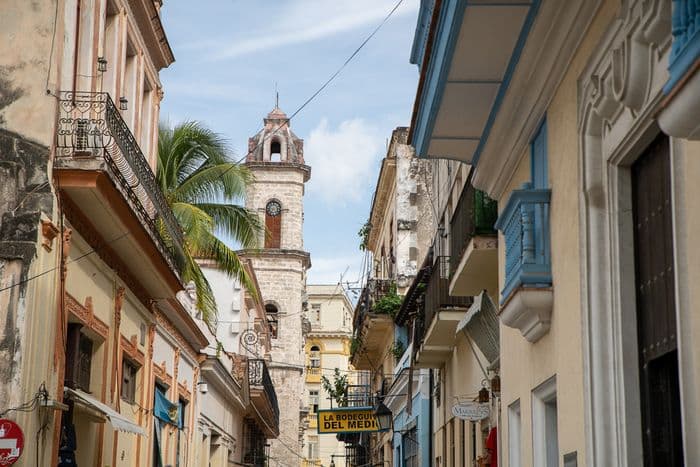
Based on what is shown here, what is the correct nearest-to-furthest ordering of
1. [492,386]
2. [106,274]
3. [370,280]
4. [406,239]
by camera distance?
[492,386] < [106,274] < [406,239] < [370,280]

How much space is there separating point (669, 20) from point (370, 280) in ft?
88.6

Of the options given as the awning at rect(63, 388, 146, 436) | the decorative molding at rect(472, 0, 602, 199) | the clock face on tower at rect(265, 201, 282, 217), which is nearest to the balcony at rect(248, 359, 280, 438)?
the clock face on tower at rect(265, 201, 282, 217)

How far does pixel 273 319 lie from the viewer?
199 feet

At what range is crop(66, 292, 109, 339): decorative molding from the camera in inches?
543

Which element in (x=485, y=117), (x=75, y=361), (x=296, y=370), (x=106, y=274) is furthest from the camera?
(x=296, y=370)

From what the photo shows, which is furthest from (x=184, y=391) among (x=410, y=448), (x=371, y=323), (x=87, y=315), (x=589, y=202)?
(x=589, y=202)

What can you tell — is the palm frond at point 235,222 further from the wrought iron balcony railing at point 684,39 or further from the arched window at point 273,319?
the arched window at point 273,319

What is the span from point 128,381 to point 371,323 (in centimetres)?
1372

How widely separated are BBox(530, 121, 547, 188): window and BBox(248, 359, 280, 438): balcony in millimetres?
29720

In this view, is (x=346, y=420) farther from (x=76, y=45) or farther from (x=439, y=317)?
(x=76, y=45)

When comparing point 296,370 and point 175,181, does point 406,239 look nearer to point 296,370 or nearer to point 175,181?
point 175,181

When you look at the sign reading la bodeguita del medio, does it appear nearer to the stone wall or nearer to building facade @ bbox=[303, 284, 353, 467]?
the stone wall

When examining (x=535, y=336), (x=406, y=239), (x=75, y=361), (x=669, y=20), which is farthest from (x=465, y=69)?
(x=406, y=239)

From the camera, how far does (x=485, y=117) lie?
30.5 ft
